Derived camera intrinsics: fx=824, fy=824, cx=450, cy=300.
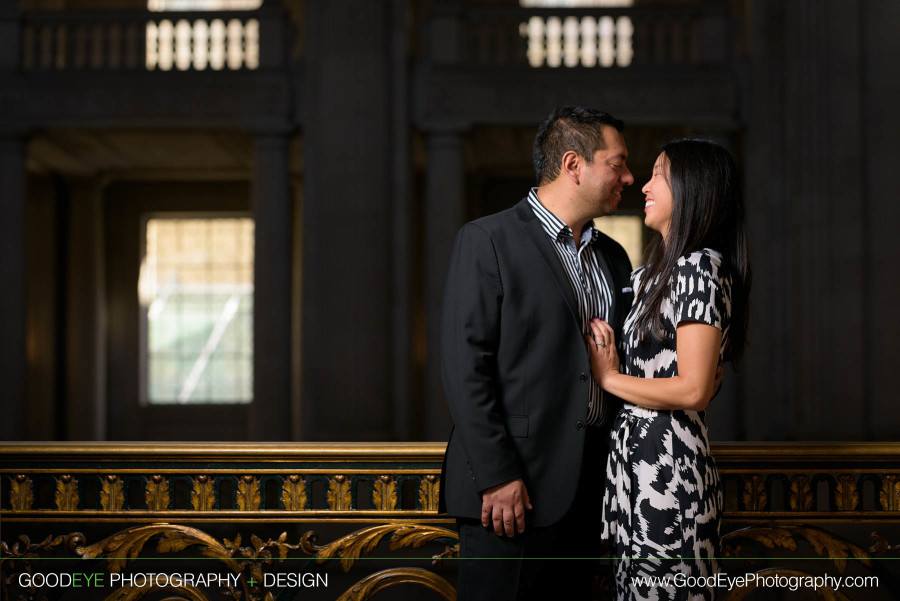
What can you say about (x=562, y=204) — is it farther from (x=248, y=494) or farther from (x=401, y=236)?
(x=401, y=236)

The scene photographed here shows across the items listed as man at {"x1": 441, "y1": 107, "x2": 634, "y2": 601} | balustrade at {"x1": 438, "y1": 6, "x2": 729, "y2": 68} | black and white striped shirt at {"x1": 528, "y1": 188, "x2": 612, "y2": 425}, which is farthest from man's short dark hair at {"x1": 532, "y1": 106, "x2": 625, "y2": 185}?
balustrade at {"x1": 438, "y1": 6, "x2": 729, "y2": 68}

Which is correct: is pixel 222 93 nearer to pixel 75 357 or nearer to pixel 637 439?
pixel 75 357

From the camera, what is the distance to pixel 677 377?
225 centimetres

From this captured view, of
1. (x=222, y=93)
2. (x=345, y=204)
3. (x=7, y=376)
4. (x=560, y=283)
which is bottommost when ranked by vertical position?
(x=7, y=376)

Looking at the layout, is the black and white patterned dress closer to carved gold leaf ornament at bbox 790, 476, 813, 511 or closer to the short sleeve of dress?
the short sleeve of dress

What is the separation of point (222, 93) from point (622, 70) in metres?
5.54

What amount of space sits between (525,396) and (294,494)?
1043 millimetres

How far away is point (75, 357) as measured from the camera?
622 inches

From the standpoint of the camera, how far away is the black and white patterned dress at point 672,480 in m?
2.28

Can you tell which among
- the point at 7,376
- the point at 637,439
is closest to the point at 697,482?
the point at 637,439

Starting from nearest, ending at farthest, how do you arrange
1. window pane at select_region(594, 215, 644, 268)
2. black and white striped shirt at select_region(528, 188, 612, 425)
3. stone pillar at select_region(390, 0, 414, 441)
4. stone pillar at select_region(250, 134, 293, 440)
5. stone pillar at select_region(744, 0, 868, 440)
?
black and white striped shirt at select_region(528, 188, 612, 425)
stone pillar at select_region(744, 0, 868, 440)
stone pillar at select_region(390, 0, 414, 441)
stone pillar at select_region(250, 134, 293, 440)
window pane at select_region(594, 215, 644, 268)

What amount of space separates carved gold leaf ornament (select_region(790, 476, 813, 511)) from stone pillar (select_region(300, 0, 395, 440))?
26.4 feet

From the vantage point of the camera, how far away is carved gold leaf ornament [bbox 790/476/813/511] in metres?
2.87

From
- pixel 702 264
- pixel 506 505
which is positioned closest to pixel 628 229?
pixel 702 264
